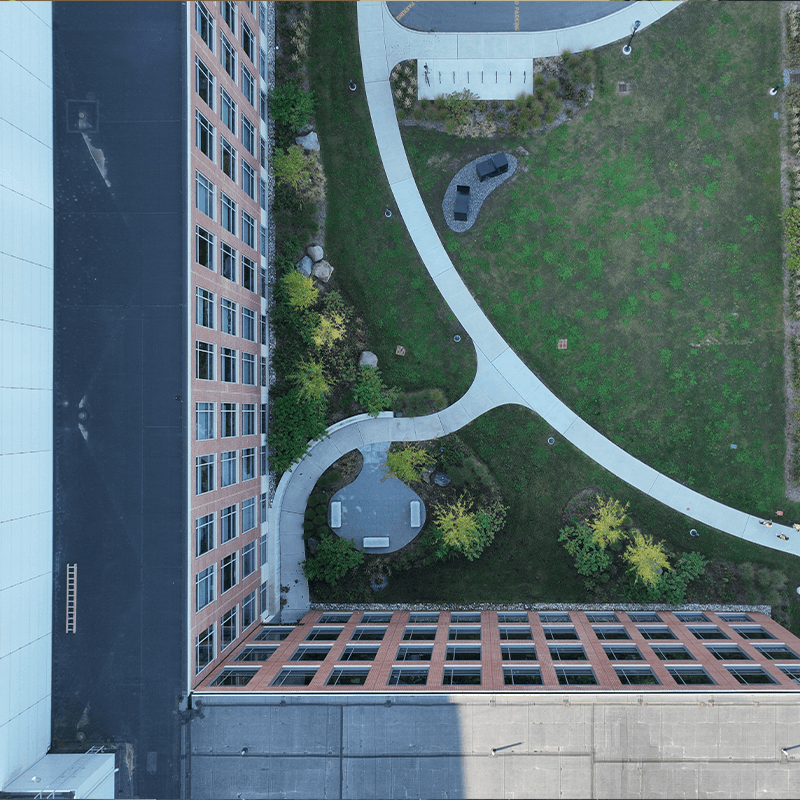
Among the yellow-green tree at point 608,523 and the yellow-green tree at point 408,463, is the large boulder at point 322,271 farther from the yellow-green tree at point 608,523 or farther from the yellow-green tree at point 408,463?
the yellow-green tree at point 608,523

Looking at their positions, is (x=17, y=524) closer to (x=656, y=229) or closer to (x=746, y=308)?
(x=656, y=229)

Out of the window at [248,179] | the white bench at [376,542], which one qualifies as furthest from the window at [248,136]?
the white bench at [376,542]

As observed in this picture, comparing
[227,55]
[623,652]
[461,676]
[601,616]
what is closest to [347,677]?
[461,676]

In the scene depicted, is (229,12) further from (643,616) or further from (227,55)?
(643,616)

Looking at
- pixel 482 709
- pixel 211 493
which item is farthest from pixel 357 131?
pixel 482 709

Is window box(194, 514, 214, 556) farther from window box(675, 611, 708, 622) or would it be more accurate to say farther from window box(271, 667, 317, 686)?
window box(675, 611, 708, 622)

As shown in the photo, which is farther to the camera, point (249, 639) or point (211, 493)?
point (249, 639)
